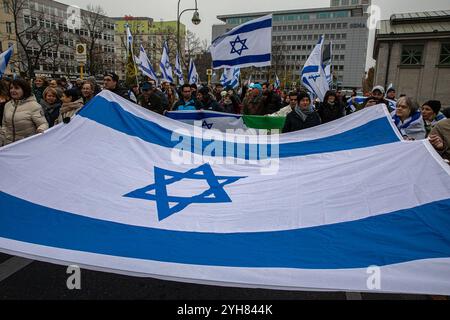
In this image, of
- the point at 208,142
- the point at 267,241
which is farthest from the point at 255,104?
the point at 267,241

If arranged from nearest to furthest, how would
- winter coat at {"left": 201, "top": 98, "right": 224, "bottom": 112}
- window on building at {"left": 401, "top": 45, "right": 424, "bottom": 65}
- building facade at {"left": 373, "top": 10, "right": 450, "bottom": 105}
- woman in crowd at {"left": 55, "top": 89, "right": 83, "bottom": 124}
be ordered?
1. woman in crowd at {"left": 55, "top": 89, "right": 83, "bottom": 124}
2. winter coat at {"left": 201, "top": 98, "right": 224, "bottom": 112}
3. building facade at {"left": 373, "top": 10, "right": 450, "bottom": 105}
4. window on building at {"left": 401, "top": 45, "right": 424, "bottom": 65}

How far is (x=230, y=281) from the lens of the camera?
2.21 m

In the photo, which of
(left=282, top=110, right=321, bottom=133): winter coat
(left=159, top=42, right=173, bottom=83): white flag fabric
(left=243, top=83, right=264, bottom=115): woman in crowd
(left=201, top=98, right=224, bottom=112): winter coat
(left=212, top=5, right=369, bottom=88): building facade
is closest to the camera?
(left=282, top=110, right=321, bottom=133): winter coat

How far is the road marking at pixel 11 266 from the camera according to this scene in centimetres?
369

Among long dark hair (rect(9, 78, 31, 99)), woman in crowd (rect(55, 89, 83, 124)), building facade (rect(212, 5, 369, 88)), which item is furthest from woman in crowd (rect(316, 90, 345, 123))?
building facade (rect(212, 5, 369, 88))

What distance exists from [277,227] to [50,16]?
9642 cm

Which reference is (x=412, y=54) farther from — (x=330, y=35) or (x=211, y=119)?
(x=330, y=35)

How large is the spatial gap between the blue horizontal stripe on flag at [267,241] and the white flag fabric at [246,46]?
4544mm

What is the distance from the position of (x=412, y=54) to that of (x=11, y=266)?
118 feet

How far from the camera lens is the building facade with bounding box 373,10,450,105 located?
3064 cm

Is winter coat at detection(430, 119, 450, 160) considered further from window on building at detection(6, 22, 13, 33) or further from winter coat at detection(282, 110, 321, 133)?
window on building at detection(6, 22, 13, 33)

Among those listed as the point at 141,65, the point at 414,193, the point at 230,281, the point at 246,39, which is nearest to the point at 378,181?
the point at 414,193

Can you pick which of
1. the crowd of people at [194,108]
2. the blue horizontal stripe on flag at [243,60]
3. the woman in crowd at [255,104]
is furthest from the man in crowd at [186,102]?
the woman in crowd at [255,104]

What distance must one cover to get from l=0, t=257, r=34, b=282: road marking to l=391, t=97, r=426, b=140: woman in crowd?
501cm
